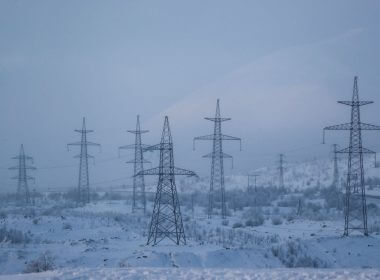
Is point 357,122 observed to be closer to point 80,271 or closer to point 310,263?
point 310,263

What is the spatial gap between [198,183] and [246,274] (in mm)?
114575

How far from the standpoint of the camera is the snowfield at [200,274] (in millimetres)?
12031

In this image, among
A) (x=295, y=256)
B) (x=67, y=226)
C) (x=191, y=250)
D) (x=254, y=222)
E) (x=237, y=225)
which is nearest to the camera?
(x=191, y=250)

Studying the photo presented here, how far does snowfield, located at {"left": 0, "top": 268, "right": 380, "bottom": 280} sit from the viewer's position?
39.5 ft

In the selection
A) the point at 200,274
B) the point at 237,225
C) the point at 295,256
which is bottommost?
the point at 295,256

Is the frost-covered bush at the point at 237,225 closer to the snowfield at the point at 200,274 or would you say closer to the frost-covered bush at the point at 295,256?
the frost-covered bush at the point at 295,256

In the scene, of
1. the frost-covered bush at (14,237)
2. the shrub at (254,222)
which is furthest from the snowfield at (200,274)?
the shrub at (254,222)

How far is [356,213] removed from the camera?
149ft

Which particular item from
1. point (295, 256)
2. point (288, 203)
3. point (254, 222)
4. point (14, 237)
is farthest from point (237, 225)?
point (288, 203)

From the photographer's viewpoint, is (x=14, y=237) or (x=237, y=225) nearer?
(x=14, y=237)

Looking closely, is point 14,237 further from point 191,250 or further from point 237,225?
point 237,225

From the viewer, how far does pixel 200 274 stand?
12.5m

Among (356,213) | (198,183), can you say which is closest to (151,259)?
(356,213)

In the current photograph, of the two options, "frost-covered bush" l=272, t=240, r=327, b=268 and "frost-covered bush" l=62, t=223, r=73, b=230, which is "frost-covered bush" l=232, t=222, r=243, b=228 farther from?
"frost-covered bush" l=62, t=223, r=73, b=230
